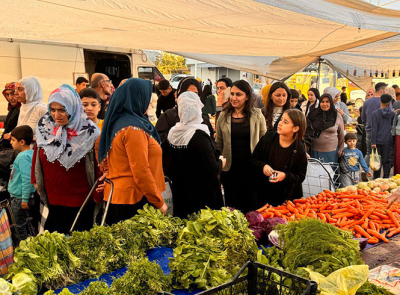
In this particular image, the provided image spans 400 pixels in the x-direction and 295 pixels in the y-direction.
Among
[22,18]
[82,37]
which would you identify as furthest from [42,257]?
[82,37]

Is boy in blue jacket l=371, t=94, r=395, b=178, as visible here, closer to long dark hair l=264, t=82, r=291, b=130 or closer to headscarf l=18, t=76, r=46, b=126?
long dark hair l=264, t=82, r=291, b=130

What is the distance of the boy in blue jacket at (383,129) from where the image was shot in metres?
8.23

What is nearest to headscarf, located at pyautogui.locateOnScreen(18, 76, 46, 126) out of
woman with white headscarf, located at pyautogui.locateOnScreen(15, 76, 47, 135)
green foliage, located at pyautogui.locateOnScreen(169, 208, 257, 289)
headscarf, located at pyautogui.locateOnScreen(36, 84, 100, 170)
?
woman with white headscarf, located at pyautogui.locateOnScreen(15, 76, 47, 135)

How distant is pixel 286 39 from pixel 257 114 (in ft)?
6.33

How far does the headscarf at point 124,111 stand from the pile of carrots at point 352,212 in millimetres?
1550

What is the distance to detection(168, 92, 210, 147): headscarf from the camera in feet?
12.1

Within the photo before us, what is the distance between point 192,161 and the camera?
3711 millimetres

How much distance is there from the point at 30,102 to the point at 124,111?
2.64 metres

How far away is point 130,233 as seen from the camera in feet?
8.20

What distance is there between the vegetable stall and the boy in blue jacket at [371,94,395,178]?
6.67m

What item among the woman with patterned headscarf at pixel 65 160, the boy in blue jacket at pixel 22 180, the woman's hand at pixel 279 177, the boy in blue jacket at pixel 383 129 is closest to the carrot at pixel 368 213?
the woman's hand at pixel 279 177

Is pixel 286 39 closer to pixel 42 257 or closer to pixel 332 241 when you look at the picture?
pixel 332 241

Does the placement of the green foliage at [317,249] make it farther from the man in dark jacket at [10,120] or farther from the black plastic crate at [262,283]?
the man in dark jacket at [10,120]

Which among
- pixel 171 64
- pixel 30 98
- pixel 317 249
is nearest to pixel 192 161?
pixel 317 249
